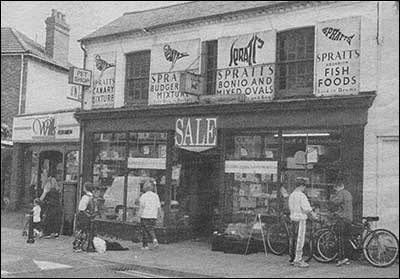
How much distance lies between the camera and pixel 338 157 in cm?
1119

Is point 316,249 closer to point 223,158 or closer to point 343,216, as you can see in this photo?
point 343,216

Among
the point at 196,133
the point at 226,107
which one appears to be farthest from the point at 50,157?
the point at 226,107

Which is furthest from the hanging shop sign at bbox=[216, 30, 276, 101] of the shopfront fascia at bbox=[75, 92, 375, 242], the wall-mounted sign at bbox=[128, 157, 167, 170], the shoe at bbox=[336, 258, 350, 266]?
the shoe at bbox=[336, 258, 350, 266]

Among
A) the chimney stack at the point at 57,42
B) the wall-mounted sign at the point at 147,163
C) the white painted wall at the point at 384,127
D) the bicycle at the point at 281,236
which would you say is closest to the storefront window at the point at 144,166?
the wall-mounted sign at the point at 147,163

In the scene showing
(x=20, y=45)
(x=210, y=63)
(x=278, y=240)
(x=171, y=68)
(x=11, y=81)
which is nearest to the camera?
(x=11, y=81)

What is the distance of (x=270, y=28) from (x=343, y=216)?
4440 millimetres

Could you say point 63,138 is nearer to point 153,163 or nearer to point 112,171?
point 112,171

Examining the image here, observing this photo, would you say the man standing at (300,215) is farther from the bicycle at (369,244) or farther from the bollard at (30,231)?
the bollard at (30,231)

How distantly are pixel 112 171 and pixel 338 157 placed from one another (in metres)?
6.43

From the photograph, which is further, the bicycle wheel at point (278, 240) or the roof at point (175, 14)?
the roof at point (175, 14)

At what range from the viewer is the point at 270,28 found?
40.5 feet

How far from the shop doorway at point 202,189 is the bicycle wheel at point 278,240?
99.1 inches

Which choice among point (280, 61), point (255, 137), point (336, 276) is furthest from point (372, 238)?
point (280, 61)

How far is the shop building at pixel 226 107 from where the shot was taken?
11148mm
